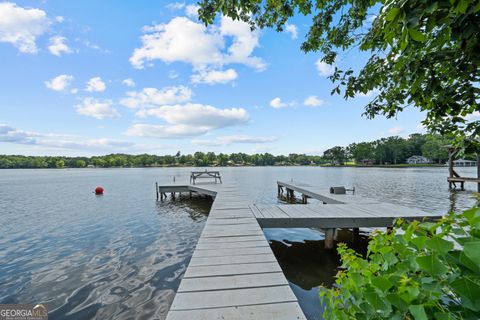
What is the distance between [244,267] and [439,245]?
294 cm

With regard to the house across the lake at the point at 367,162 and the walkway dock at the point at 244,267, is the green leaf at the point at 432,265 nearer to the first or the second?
the walkway dock at the point at 244,267

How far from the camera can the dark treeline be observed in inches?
3706

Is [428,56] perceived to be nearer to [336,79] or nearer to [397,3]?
[336,79]

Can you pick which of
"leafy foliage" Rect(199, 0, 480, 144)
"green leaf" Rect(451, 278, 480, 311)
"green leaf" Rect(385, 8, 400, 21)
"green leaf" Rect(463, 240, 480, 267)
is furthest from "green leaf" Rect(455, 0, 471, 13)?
"green leaf" Rect(451, 278, 480, 311)

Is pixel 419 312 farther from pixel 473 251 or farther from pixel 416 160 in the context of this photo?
pixel 416 160

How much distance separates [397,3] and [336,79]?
2.33 m

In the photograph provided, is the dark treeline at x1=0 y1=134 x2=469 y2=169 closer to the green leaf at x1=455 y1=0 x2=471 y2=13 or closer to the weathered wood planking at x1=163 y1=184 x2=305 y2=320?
the weathered wood planking at x1=163 y1=184 x2=305 y2=320

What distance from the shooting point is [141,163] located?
120750 millimetres

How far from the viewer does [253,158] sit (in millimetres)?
137000

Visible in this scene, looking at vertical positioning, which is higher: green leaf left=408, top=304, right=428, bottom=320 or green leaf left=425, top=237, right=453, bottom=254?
green leaf left=425, top=237, right=453, bottom=254

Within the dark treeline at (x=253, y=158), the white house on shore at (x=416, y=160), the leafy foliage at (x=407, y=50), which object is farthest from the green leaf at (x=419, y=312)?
the white house on shore at (x=416, y=160)

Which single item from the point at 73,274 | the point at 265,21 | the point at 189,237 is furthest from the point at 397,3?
the point at 189,237

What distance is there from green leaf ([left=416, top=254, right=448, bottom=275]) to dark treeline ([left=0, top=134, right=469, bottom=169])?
11017cm

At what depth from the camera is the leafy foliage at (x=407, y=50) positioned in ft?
4.30
